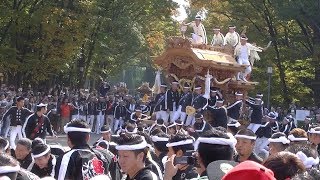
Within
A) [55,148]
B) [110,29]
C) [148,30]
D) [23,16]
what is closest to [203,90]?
[55,148]

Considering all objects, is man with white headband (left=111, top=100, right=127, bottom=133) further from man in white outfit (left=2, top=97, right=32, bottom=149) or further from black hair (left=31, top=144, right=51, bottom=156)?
black hair (left=31, top=144, right=51, bottom=156)

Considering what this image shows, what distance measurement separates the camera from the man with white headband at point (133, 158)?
4.98 metres

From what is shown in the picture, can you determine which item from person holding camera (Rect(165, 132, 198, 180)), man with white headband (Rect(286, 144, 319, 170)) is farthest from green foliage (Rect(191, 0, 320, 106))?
man with white headband (Rect(286, 144, 319, 170))

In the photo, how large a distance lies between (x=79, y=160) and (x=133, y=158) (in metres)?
1.29

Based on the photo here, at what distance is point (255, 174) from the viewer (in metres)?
2.95

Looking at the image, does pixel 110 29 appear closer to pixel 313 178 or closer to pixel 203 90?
pixel 203 90

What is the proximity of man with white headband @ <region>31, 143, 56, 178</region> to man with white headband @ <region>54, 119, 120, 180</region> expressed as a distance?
104 centimetres

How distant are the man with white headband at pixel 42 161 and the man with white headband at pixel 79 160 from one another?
1043 mm

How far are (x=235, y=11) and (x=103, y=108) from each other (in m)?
10.4

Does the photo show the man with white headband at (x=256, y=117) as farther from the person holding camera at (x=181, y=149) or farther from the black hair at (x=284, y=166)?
the black hair at (x=284, y=166)

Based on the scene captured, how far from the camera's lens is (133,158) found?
514 centimetres

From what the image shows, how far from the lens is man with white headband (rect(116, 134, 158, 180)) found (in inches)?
196

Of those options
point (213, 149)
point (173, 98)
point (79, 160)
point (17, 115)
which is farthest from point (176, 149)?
point (173, 98)

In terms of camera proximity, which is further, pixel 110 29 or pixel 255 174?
pixel 110 29
